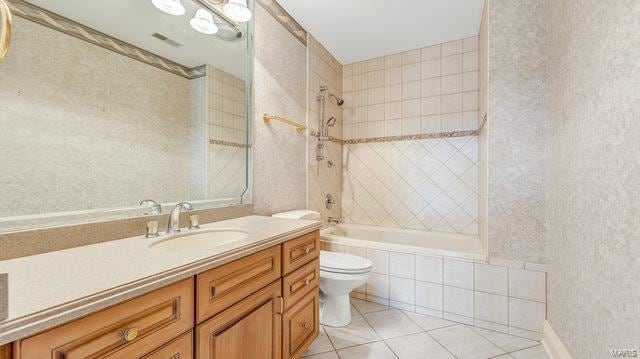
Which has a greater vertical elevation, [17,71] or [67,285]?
[17,71]

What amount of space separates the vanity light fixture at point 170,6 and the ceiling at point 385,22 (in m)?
0.94

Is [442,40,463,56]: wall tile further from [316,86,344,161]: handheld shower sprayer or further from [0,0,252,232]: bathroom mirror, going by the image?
[0,0,252,232]: bathroom mirror

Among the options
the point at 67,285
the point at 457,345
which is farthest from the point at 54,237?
the point at 457,345

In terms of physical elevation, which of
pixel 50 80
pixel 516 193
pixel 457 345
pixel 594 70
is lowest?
pixel 457 345

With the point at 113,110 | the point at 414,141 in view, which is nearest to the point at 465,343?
the point at 414,141

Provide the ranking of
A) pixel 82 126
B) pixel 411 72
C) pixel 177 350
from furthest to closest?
1. pixel 411 72
2. pixel 82 126
3. pixel 177 350

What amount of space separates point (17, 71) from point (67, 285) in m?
0.74

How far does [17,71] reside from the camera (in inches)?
33.9

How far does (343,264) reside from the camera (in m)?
1.84

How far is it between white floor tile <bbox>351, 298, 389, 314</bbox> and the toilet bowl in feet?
0.78

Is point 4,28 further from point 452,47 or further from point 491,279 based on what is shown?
point 452,47

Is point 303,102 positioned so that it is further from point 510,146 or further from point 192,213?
point 510,146

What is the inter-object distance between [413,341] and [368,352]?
33 cm

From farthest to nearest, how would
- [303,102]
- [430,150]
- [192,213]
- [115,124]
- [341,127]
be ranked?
[341,127] < [430,150] < [303,102] < [192,213] < [115,124]
